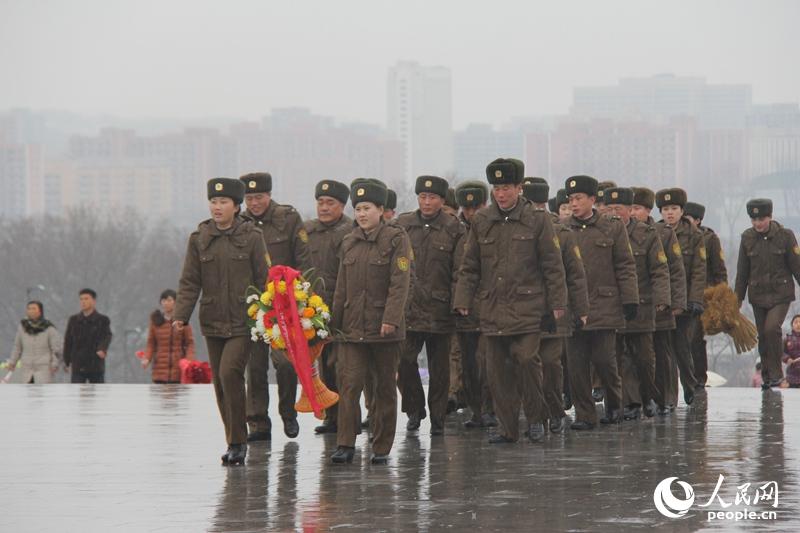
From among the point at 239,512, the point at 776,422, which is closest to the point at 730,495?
the point at 239,512

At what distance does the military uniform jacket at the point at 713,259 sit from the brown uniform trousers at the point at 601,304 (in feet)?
12.1

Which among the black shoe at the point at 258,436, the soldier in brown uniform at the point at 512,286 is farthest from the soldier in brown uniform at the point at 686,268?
the black shoe at the point at 258,436

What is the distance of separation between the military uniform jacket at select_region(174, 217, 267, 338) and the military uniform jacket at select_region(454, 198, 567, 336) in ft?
6.11

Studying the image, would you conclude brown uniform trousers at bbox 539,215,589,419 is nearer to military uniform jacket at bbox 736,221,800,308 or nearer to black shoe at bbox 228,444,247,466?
black shoe at bbox 228,444,247,466

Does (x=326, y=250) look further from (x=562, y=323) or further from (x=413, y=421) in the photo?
(x=562, y=323)

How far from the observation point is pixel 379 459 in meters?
13.2

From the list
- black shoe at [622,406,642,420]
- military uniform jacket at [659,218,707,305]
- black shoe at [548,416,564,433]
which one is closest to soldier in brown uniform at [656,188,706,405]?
military uniform jacket at [659,218,707,305]

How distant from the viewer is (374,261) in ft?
43.9

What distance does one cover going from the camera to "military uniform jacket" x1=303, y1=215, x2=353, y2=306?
15.2 m

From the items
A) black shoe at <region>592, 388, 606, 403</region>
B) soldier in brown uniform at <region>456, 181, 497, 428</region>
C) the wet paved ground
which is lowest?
the wet paved ground

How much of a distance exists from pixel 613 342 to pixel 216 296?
4189 mm

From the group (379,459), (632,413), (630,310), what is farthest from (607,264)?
(379,459)

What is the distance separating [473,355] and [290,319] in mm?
3565

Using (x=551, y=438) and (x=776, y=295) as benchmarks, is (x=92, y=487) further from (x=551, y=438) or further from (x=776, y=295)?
(x=776, y=295)
